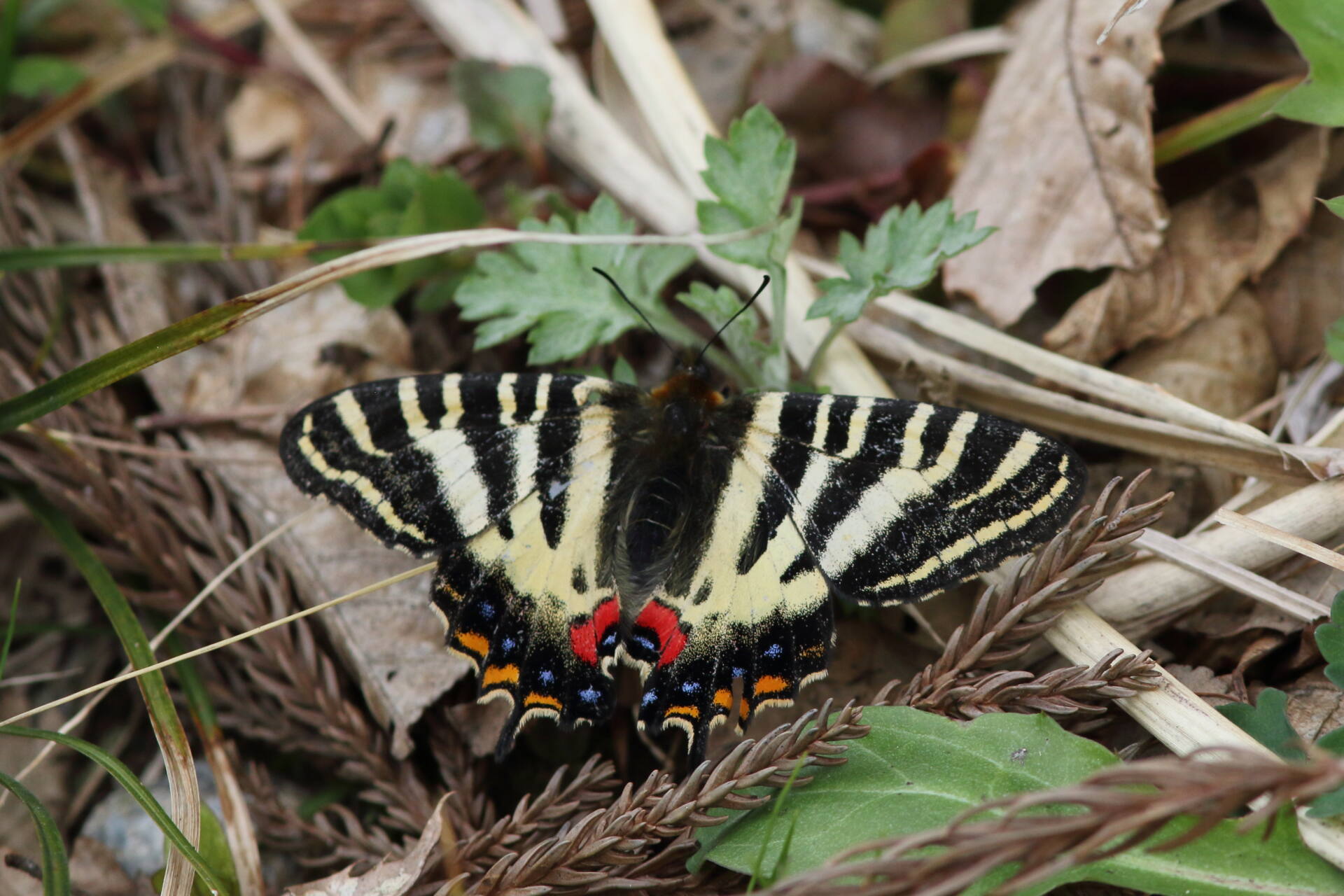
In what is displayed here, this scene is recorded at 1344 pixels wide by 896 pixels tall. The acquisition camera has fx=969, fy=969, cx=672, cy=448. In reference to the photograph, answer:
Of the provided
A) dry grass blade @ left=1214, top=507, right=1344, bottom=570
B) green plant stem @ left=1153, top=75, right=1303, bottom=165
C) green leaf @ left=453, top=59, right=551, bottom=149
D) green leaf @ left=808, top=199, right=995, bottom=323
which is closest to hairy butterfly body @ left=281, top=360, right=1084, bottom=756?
green leaf @ left=808, top=199, right=995, bottom=323

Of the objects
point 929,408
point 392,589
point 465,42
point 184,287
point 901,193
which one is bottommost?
point 392,589

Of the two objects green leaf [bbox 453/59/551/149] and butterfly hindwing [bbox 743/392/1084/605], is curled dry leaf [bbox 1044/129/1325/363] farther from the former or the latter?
green leaf [bbox 453/59/551/149]

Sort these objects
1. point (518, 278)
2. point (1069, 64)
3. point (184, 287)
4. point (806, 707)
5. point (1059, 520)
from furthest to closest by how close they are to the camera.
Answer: point (184, 287) → point (1069, 64) → point (518, 278) → point (806, 707) → point (1059, 520)

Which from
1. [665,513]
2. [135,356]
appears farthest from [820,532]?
[135,356]

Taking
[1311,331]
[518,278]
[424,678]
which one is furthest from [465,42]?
[1311,331]

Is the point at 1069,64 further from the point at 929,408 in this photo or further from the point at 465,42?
the point at 465,42

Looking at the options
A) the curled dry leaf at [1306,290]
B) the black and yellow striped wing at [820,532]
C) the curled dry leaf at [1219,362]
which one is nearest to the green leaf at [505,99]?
the black and yellow striped wing at [820,532]
